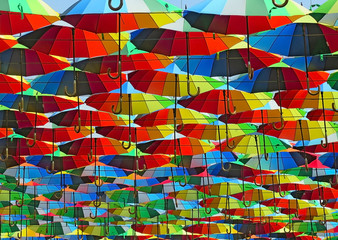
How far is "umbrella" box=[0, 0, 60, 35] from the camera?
9.65 m

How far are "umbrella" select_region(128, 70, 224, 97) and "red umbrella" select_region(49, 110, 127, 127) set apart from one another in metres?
2.59

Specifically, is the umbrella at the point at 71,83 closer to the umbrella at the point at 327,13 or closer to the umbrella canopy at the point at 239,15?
the umbrella canopy at the point at 239,15

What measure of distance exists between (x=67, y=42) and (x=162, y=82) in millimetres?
2715

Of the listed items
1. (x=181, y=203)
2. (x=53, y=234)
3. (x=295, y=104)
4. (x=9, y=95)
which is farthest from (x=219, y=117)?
(x=53, y=234)

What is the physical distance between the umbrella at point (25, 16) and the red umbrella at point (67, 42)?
39.8 inches

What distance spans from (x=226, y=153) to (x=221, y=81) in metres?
→ 6.36

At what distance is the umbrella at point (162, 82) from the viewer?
1385 cm

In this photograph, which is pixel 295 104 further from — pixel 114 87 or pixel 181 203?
pixel 181 203

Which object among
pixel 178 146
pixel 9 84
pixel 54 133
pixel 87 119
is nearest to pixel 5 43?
pixel 9 84

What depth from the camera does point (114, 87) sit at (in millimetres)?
13953

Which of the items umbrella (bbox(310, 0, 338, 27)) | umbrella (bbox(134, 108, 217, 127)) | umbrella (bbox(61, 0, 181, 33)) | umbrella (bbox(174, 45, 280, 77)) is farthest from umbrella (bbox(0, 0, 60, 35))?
umbrella (bbox(134, 108, 217, 127))

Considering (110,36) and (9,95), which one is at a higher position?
(110,36)

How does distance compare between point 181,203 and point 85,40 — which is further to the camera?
point 181,203

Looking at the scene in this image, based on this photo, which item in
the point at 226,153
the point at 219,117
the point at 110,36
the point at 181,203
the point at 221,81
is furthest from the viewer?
the point at 181,203
